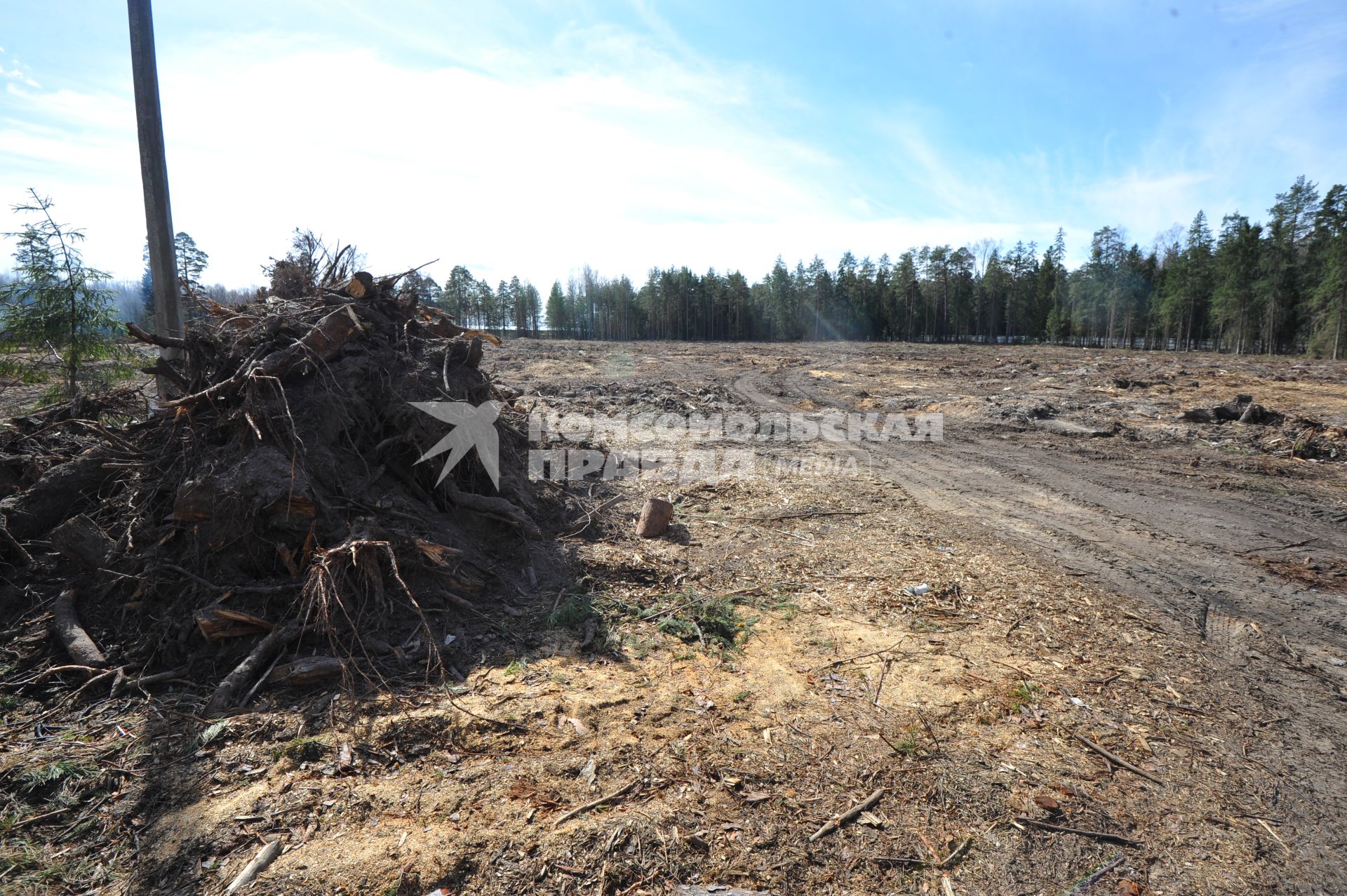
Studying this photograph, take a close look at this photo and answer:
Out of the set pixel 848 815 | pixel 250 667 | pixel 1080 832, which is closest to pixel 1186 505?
pixel 1080 832

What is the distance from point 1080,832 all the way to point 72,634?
18.8ft

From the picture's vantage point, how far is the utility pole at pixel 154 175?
5059mm

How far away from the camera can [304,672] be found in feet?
11.3

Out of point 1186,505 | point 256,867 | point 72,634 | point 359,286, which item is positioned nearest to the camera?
point 256,867

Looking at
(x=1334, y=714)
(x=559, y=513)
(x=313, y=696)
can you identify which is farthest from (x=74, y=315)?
(x=1334, y=714)

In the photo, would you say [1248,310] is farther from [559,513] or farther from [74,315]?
[74,315]

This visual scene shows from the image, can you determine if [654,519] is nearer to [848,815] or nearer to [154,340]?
[848,815]

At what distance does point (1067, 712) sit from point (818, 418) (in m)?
A: 11.3

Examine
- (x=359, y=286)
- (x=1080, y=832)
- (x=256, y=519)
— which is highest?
(x=359, y=286)

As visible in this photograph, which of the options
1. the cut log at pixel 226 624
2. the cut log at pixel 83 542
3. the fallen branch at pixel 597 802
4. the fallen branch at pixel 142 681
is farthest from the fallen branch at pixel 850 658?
the cut log at pixel 83 542

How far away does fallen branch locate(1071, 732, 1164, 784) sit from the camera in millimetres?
3012

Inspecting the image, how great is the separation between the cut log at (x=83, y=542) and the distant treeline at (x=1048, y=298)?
1844 inches

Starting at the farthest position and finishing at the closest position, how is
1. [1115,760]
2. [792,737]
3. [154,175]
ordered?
[154,175] < [792,737] < [1115,760]

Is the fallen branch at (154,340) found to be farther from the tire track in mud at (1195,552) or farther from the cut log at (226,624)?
the tire track in mud at (1195,552)
